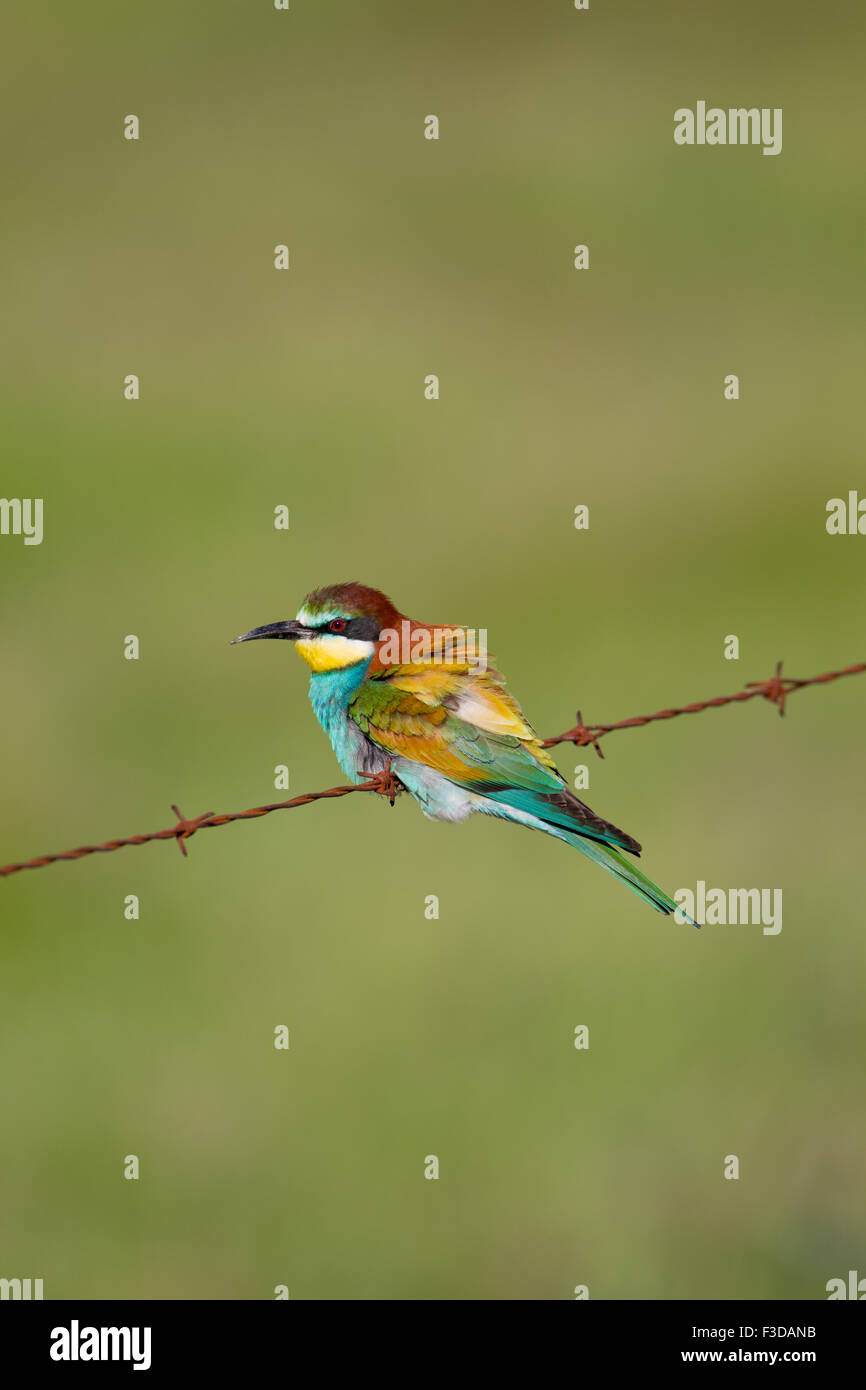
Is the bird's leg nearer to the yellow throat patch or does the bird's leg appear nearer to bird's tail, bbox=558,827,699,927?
the yellow throat patch

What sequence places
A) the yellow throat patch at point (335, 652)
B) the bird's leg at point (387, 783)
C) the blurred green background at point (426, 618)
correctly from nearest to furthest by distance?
the bird's leg at point (387, 783)
the yellow throat patch at point (335, 652)
the blurred green background at point (426, 618)

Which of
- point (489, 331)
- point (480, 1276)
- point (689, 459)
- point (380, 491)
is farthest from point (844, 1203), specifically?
point (489, 331)

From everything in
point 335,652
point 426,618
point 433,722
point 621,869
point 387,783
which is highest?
point 426,618

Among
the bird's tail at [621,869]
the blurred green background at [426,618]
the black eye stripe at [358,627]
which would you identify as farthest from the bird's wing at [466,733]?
the blurred green background at [426,618]

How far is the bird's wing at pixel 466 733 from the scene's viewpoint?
248 inches

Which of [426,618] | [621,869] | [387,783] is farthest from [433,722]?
[426,618]

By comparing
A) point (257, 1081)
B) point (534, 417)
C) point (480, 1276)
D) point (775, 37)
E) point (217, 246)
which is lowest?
point (480, 1276)

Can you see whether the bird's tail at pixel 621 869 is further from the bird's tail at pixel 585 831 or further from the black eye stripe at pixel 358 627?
the black eye stripe at pixel 358 627

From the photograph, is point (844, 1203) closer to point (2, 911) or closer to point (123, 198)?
point (2, 911)

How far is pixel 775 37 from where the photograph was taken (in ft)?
127

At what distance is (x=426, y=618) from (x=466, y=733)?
396 inches

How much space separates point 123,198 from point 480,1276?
2621 centimetres

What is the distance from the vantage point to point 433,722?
6.50 m

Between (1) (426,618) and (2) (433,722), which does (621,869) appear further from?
(1) (426,618)
